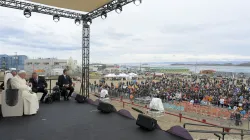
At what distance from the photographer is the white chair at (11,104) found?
4.48m

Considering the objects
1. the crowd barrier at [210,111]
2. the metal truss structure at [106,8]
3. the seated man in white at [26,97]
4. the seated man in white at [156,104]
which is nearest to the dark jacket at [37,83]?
the seated man in white at [26,97]

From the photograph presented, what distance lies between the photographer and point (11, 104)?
4516 millimetres

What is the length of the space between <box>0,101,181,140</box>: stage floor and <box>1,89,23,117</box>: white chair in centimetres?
26

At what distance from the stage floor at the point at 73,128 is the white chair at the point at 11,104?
0.26 m

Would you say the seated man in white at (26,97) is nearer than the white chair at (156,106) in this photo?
A: Yes

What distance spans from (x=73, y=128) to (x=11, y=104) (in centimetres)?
195

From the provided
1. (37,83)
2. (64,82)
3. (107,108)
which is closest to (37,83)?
(37,83)

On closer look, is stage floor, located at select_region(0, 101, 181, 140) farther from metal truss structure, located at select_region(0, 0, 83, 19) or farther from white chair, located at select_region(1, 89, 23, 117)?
metal truss structure, located at select_region(0, 0, 83, 19)

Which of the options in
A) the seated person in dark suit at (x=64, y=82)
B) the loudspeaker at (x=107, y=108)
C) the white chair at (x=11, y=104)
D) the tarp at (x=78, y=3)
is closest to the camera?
the white chair at (x=11, y=104)

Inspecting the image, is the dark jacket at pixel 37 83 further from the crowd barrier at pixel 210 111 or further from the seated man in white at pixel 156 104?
the crowd barrier at pixel 210 111

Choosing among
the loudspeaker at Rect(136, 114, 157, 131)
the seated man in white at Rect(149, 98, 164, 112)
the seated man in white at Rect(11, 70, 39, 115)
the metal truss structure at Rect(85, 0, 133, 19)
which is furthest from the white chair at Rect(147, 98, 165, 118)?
the seated man in white at Rect(11, 70, 39, 115)

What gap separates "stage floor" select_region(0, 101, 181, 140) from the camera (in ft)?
10.6

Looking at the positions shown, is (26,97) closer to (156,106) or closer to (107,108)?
(107,108)

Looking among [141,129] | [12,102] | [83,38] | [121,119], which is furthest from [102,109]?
[83,38]
